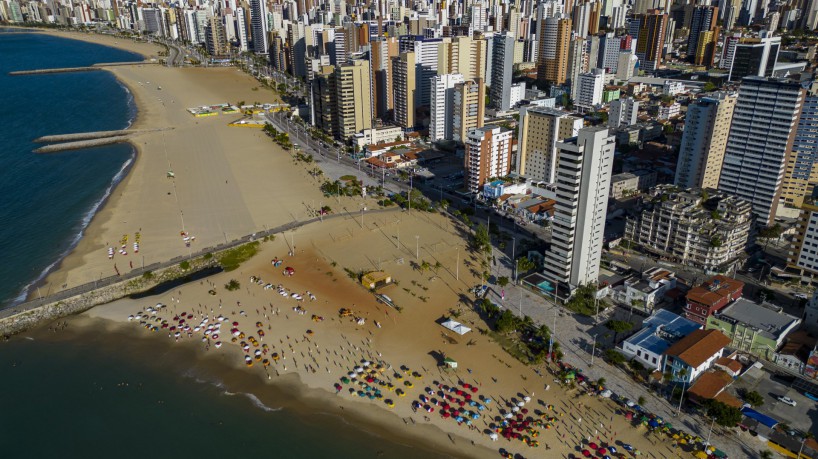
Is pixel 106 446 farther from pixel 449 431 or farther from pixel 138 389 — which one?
pixel 449 431

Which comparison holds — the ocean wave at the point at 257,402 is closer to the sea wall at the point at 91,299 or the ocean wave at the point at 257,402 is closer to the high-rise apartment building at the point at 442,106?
the sea wall at the point at 91,299

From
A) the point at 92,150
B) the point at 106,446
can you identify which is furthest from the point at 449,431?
the point at 92,150

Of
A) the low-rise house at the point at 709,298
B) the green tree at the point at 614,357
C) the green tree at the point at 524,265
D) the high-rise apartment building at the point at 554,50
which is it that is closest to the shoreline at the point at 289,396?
the green tree at the point at 614,357

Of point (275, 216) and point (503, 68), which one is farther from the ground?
point (503, 68)

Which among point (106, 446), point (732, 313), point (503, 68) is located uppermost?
point (503, 68)

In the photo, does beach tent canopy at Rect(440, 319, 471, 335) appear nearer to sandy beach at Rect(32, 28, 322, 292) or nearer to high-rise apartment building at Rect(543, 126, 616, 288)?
high-rise apartment building at Rect(543, 126, 616, 288)

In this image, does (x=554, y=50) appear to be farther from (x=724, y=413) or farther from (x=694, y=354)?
(x=724, y=413)
